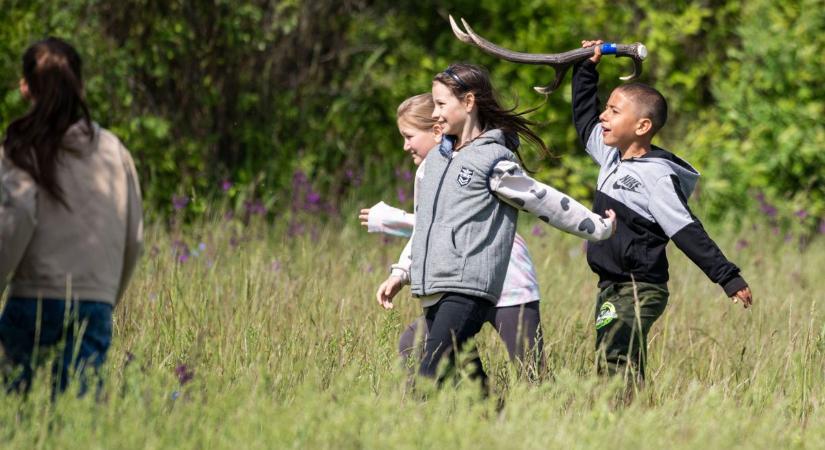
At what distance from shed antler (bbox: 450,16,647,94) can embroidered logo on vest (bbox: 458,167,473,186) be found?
549mm

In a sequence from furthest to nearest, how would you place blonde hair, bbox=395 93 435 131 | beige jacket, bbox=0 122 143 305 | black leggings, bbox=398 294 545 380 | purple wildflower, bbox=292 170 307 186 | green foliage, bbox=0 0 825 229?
green foliage, bbox=0 0 825 229 < purple wildflower, bbox=292 170 307 186 < blonde hair, bbox=395 93 435 131 < black leggings, bbox=398 294 545 380 < beige jacket, bbox=0 122 143 305

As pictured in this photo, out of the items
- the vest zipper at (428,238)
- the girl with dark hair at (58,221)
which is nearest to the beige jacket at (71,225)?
the girl with dark hair at (58,221)

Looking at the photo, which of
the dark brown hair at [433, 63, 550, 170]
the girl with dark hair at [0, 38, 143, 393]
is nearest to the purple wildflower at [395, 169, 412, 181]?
the dark brown hair at [433, 63, 550, 170]

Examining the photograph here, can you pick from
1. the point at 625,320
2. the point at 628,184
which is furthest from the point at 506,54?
the point at 625,320

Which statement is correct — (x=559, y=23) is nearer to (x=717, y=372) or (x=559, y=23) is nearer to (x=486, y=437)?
(x=717, y=372)

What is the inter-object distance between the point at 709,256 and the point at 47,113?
7.67 feet

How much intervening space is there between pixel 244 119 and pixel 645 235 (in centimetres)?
469

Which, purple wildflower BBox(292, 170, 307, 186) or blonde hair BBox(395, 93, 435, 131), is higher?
blonde hair BBox(395, 93, 435, 131)

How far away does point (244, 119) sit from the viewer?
8.68m

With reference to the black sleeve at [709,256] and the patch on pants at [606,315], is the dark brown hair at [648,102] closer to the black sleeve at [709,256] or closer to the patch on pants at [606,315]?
the black sleeve at [709,256]

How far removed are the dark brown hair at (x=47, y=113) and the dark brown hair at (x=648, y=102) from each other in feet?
6.98

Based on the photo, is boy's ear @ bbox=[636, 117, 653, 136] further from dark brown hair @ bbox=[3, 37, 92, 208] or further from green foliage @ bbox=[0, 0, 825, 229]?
green foliage @ bbox=[0, 0, 825, 229]

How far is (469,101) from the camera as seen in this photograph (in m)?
4.43

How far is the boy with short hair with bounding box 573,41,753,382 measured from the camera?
443 cm
